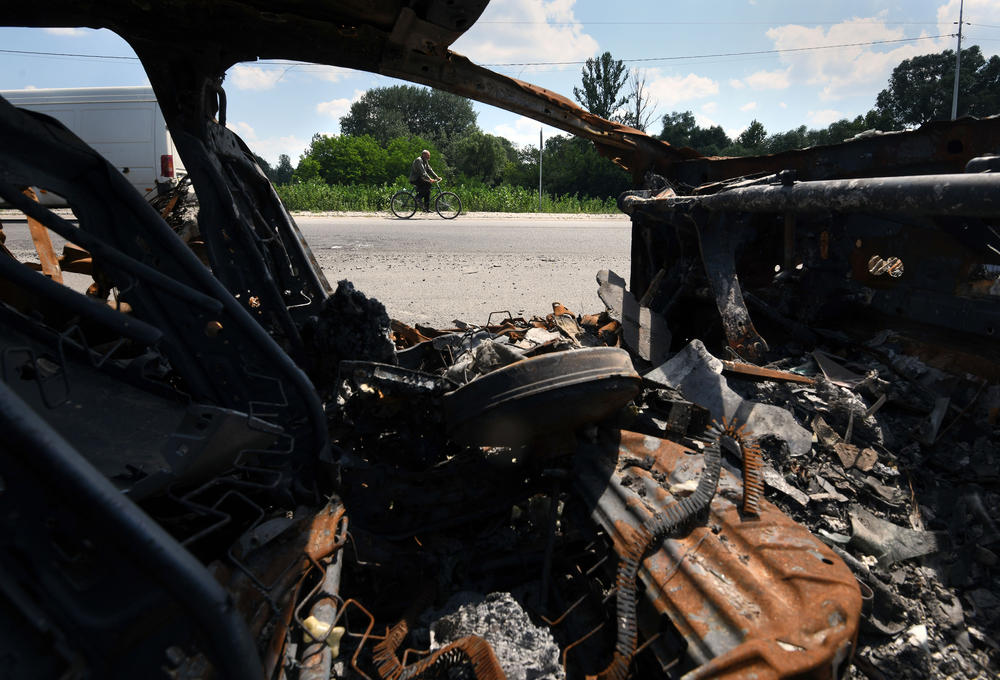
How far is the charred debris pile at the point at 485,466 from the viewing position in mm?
1077

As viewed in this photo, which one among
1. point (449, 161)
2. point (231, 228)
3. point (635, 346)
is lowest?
point (635, 346)

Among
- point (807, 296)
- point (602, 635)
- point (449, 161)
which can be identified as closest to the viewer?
point (602, 635)

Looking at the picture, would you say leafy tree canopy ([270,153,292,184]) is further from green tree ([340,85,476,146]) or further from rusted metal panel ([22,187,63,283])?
rusted metal panel ([22,187,63,283])

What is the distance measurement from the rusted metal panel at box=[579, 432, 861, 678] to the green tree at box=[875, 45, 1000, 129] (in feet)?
130

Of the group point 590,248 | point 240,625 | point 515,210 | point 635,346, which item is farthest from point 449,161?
point 240,625

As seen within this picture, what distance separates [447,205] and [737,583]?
57.8 ft

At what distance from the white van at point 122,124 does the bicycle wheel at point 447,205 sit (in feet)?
27.7

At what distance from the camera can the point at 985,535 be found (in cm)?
232

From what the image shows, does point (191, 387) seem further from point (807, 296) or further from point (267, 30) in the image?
point (807, 296)

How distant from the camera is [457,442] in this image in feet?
7.92

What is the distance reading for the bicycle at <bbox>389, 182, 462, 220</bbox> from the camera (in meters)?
18.0

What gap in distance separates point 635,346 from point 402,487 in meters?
2.35

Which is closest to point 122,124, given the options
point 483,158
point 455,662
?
point 455,662

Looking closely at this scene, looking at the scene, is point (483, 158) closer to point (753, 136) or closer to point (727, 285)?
point (753, 136)
